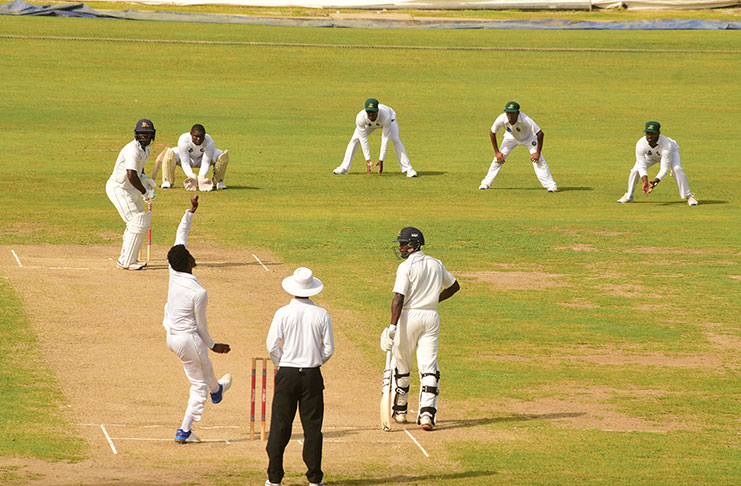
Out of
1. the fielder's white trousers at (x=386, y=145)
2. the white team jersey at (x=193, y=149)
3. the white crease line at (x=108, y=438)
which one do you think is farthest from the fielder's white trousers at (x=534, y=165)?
the white crease line at (x=108, y=438)

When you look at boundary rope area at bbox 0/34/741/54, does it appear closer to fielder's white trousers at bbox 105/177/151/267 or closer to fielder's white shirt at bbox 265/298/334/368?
fielder's white trousers at bbox 105/177/151/267

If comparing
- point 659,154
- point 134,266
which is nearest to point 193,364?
A: point 134,266

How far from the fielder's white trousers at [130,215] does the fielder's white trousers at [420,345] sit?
8243 mm

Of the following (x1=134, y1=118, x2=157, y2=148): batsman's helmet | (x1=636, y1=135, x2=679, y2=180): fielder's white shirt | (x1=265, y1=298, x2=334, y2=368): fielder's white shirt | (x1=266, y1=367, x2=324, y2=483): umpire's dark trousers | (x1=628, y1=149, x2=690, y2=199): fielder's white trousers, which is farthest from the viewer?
(x1=628, y1=149, x2=690, y2=199): fielder's white trousers

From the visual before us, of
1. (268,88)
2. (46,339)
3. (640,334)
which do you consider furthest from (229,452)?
(268,88)

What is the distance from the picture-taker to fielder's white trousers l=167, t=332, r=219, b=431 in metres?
11.6

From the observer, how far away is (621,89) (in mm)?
47875

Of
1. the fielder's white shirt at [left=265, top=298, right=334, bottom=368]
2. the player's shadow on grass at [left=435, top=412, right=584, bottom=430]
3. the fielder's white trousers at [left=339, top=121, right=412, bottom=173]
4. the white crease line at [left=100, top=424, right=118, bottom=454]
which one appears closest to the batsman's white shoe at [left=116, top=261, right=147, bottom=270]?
the white crease line at [left=100, top=424, right=118, bottom=454]

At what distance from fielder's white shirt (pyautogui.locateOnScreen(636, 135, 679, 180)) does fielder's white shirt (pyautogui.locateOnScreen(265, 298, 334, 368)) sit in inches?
699

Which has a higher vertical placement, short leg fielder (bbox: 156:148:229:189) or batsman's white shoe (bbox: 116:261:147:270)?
short leg fielder (bbox: 156:148:229:189)

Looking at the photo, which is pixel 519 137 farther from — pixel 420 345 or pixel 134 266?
pixel 420 345

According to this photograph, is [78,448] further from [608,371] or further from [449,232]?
[449,232]

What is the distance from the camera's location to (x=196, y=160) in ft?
92.6

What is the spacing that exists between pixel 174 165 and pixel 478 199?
317 inches
